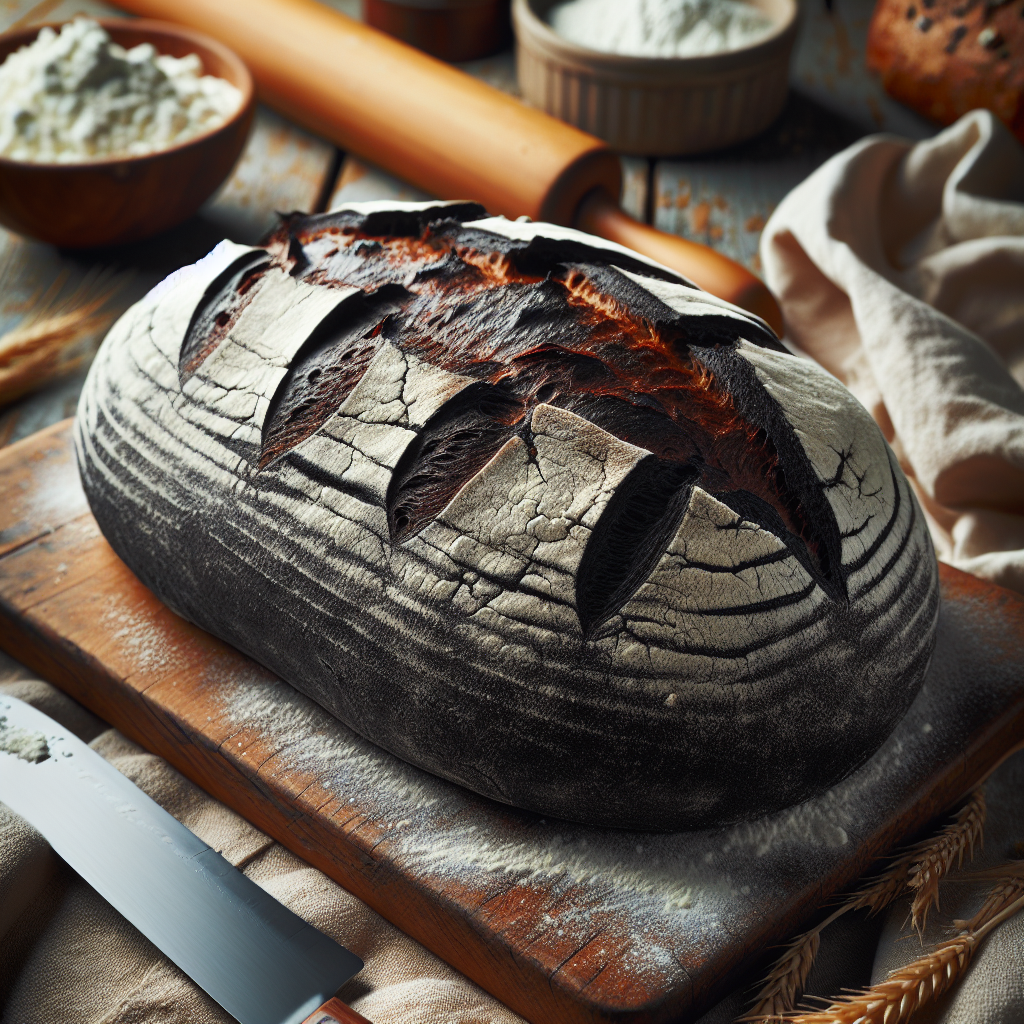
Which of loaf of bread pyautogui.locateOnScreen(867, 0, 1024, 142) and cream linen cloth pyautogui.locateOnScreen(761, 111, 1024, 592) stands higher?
loaf of bread pyautogui.locateOnScreen(867, 0, 1024, 142)

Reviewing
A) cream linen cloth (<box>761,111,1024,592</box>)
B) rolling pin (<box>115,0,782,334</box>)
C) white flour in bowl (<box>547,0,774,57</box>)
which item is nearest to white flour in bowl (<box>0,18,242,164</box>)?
rolling pin (<box>115,0,782,334</box>)

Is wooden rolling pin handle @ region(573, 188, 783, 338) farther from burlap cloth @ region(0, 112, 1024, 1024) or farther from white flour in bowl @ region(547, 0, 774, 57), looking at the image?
white flour in bowl @ region(547, 0, 774, 57)

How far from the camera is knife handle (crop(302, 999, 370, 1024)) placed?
78 cm

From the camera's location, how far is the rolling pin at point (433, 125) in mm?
1688

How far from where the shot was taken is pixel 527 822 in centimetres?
96

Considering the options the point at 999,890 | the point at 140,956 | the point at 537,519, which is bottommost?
the point at 140,956

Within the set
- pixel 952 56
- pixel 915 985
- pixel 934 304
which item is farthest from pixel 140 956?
pixel 952 56

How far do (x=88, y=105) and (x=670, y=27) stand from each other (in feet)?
A: 3.52

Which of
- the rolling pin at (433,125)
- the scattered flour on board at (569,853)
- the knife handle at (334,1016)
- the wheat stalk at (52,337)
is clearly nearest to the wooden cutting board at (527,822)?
the scattered flour on board at (569,853)

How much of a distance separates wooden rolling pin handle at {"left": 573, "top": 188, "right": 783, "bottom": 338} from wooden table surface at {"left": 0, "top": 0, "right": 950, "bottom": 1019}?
27cm

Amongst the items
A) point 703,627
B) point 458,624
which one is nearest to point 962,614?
point 703,627

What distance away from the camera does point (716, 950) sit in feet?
2.83

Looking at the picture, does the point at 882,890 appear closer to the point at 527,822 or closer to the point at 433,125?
the point at 527,822

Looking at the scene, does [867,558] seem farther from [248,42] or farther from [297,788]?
[248,42]
